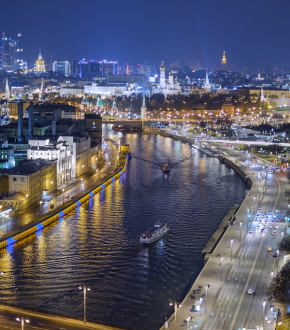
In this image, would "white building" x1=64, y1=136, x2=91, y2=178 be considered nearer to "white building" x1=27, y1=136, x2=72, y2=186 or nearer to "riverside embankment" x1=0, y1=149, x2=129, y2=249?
"white building" x1=27, y1=136, x2=72, y2=186

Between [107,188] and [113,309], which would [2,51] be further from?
[113,309]

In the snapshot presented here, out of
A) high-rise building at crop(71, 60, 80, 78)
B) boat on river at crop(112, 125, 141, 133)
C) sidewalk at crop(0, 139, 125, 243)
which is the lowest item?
boat on river at crop(112, 125, 141, 133)

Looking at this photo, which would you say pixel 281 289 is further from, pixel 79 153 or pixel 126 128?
pixel 126 128

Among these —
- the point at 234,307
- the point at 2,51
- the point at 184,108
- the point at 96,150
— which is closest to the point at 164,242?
the point at 234,307

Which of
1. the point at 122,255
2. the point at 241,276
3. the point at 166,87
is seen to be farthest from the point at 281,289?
the point at 166,87

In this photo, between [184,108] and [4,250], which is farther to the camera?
[184,108]

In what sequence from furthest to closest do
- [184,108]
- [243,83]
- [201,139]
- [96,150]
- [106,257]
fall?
[243,83] → [184,108] → [201,139] → [96,150] → [106,257]

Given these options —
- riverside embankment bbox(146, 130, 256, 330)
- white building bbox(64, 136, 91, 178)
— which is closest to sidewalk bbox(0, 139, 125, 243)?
white building bbox(64, 136, 91, 178)
